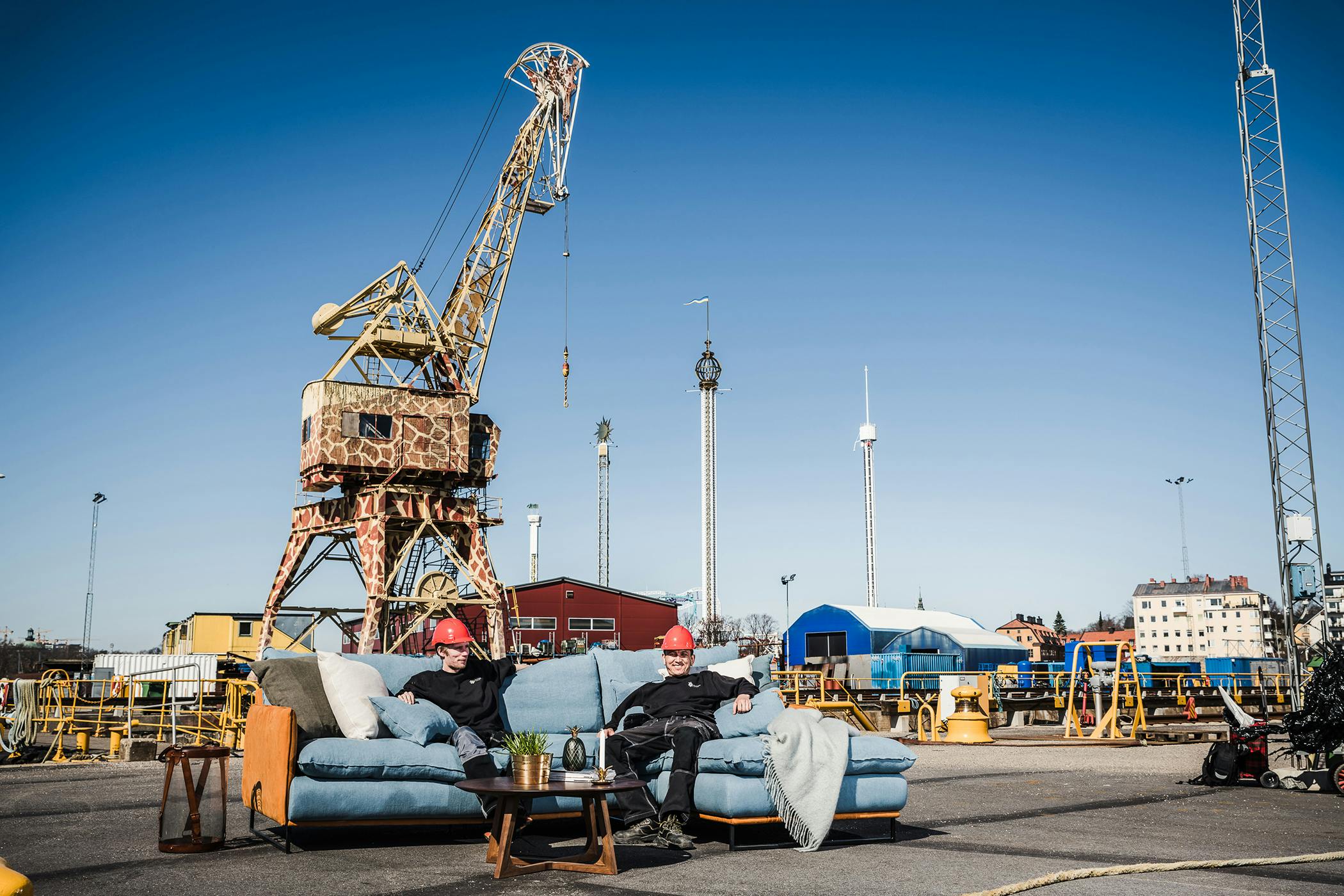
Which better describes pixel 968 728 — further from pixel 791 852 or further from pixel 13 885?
pixel 13 885

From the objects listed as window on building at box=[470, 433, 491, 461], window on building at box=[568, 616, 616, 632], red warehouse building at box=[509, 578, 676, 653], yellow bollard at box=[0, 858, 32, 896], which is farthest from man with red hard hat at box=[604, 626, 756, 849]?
window on building at box=[568, 616, 616, 632]

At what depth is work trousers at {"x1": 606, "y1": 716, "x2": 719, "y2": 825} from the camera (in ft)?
21.1

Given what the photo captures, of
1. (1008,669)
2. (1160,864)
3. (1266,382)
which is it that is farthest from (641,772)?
(1008,669)

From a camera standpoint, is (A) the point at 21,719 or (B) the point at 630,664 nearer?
(B) the point at 630,664

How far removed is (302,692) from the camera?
21.6 feet

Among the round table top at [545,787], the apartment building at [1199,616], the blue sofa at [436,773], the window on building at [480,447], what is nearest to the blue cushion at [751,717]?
the blue sofa at [436,773]

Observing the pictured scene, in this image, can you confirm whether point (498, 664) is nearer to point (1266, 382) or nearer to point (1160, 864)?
point (1160, 864)

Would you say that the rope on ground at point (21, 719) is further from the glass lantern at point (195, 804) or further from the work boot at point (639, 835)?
the work boot at point (639, 835)

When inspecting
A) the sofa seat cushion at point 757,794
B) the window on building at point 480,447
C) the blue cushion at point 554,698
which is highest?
the window on building at point 480,447

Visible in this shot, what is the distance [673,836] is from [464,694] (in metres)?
1.70

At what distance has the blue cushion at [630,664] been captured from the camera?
7.84 m

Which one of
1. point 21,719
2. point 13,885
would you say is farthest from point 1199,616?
point 13,885

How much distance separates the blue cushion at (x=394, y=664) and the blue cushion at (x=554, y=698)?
55cm

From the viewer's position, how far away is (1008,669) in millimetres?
32062
